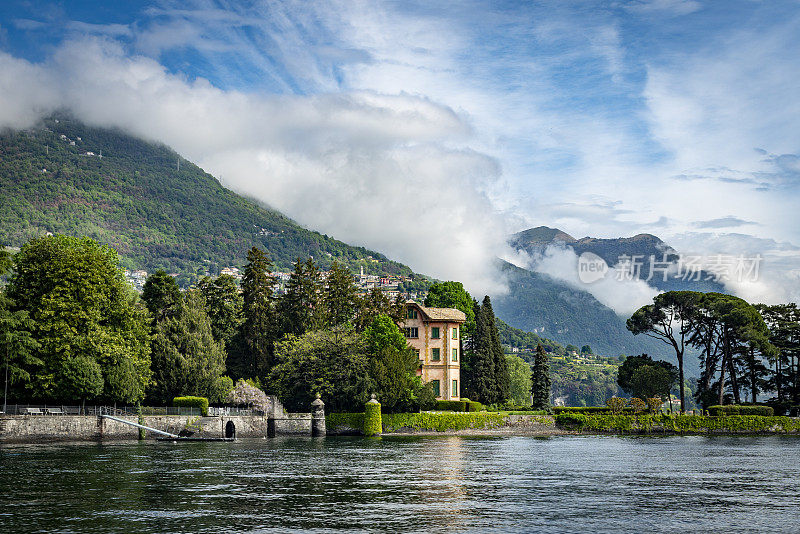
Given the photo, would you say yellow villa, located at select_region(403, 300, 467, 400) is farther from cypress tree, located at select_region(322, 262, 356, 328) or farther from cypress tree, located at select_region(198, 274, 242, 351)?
cypress tree, located at select_region(198, 274, 242, 351)

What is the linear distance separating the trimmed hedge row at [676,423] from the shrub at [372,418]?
21.3 metres

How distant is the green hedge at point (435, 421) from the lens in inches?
3374

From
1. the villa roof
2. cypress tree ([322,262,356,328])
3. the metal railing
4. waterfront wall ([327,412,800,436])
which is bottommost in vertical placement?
waterfront wall ([327,412,800,436])

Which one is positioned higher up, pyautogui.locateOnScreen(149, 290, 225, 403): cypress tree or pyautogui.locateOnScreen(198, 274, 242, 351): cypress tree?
pyautogui.locateOnScreen(198, 274, 242, 351): cypress tree

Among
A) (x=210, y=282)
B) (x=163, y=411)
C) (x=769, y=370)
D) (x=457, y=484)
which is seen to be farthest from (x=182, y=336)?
(x=769, y=370)

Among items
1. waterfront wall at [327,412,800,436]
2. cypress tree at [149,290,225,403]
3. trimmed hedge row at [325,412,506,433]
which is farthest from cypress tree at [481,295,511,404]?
cypress tree at [149,290,225,403]

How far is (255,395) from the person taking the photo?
270 feet

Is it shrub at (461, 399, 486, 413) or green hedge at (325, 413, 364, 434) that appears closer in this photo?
green hedge at (325, 413, 364, 434)

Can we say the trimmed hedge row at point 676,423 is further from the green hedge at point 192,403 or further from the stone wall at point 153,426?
the green hedge at point 192,403

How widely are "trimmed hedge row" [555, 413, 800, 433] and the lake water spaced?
113ft

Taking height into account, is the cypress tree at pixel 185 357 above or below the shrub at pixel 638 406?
above

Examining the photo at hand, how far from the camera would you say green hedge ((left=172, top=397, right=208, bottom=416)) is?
7462 cm

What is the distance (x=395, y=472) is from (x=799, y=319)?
80533mm

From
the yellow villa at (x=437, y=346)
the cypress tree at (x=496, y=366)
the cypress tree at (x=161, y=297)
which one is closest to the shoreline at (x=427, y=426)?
the yellow villa at (x=437, y=346)
